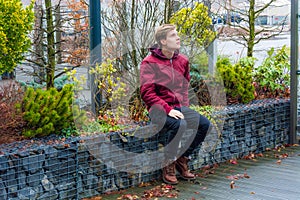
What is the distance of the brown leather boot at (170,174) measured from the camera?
15.5ft

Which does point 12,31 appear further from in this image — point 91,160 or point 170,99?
point 170,99

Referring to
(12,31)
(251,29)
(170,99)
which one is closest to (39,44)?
(12,31)

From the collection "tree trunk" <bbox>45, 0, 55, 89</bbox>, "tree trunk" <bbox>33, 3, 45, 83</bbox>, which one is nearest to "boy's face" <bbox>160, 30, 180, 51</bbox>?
"tree trunk" <bbox>45, 0, 55, 89</bbox>

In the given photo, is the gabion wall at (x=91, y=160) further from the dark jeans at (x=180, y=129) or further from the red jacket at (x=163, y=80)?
the red jacket at (x=163, y=80)

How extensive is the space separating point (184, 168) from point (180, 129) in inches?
17.9

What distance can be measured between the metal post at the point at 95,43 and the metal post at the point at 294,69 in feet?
8.12

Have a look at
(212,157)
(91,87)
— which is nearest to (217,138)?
(212,157)

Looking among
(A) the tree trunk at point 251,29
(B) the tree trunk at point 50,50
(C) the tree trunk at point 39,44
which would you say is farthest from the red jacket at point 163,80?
(A) the tree trunk at point 251,29

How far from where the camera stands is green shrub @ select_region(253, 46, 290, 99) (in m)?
6.57

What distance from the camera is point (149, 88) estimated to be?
183 inches

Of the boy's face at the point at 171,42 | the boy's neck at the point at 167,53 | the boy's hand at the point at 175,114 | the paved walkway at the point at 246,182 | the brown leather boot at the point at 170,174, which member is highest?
the boy's face at the point at 171,42

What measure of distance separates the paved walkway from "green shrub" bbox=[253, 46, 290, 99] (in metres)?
1.10

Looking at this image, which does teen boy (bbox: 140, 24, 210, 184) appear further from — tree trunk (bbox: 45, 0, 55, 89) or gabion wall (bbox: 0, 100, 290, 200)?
tree trunk (bbox: 45, 0, 55, 89)

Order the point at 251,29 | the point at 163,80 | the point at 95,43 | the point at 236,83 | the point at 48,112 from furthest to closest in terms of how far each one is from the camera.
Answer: the point at 251,29
the point at 236,83
the point at 95,43
the point at 163,80
the point at 48,112
